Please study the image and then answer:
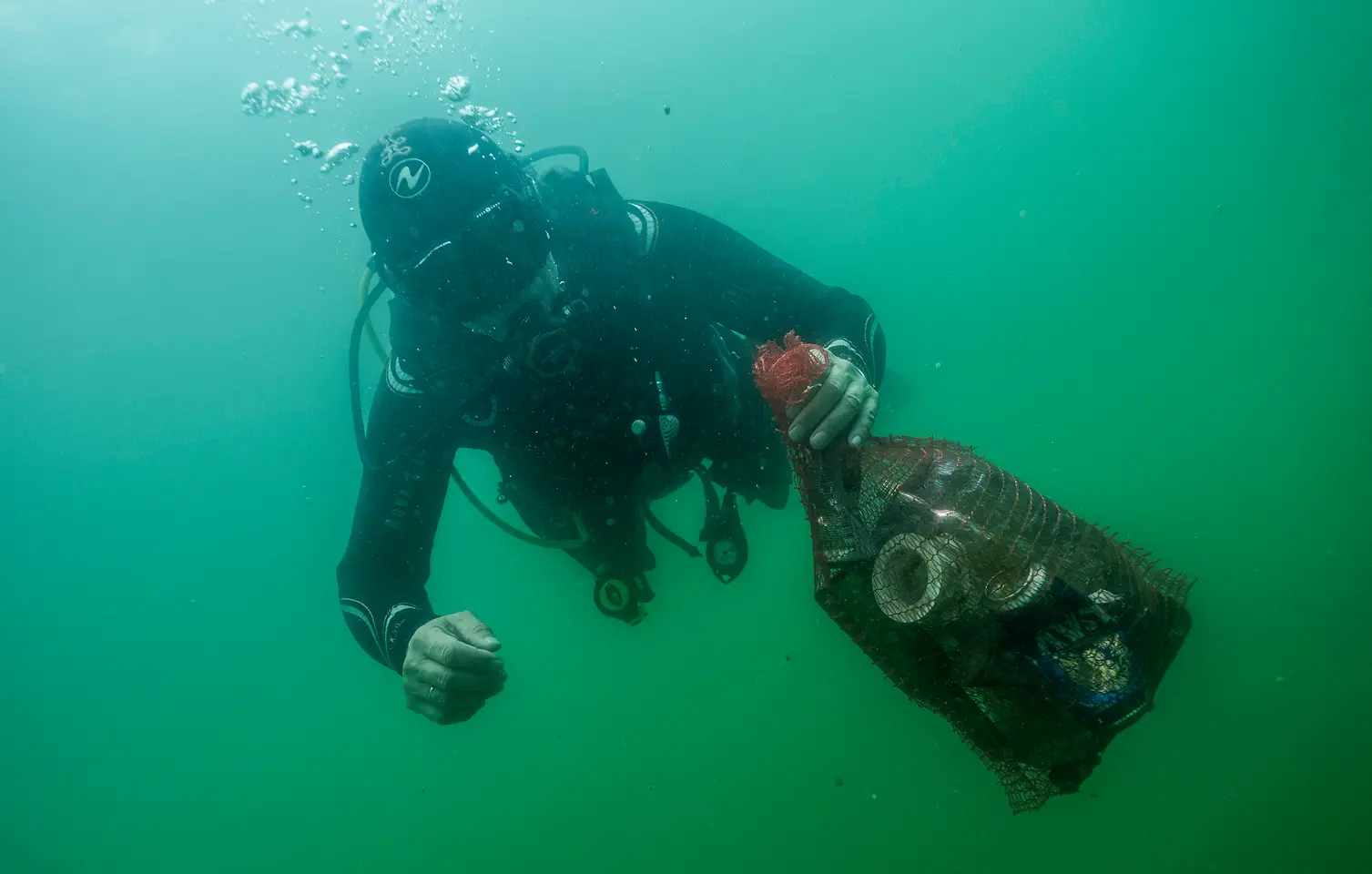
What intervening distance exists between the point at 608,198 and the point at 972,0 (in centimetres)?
1876

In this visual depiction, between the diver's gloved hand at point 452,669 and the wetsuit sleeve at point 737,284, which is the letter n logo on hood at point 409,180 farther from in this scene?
the diver's gloved hand at point 452,669

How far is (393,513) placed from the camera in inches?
137

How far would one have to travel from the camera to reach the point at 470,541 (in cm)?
2802

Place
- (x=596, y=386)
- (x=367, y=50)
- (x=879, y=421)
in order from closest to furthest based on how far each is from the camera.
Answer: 1. (x=596, y=386)
2. (x=367, y=50)
3. (x=879, y=421)

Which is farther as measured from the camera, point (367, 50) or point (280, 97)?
point (280, 97)

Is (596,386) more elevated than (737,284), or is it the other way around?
(737,284)

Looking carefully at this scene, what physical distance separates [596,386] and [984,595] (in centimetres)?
247

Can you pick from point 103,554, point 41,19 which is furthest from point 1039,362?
point 103,554

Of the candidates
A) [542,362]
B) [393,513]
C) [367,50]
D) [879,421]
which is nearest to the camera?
[542,362]

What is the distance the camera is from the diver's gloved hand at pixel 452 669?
259 centimetres

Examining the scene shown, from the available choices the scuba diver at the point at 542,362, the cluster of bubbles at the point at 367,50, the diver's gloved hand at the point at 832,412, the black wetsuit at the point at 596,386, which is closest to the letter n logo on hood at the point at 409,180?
the scuba diver at the point at 542,362

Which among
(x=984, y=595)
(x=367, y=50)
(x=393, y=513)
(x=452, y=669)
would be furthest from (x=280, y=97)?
(x=984, y=595)

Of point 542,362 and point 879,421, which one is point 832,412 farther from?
point 879,421

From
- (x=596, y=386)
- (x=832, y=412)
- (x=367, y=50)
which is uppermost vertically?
(x=367, y=50)
